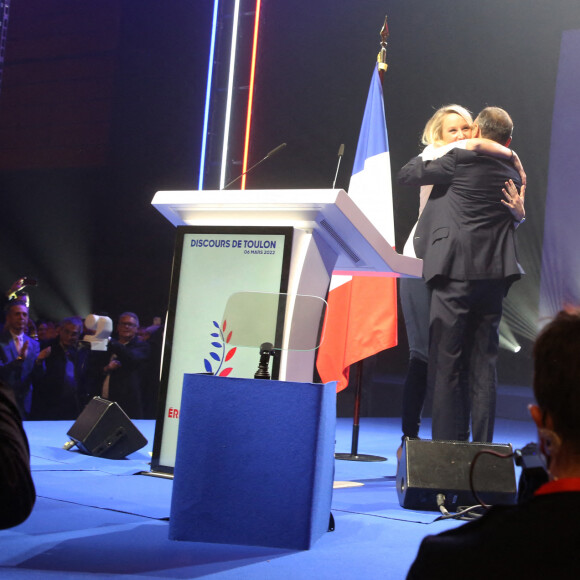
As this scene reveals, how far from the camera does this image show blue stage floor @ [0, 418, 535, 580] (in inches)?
63.8

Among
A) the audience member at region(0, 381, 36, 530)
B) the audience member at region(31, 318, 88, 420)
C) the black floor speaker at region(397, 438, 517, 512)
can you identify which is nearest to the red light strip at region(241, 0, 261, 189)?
the audience member at region(31, 318, 88, 420)

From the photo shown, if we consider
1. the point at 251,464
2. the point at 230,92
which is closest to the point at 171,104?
the point at 230,92

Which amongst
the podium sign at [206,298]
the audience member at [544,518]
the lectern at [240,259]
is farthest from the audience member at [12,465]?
the podium sign at [206,298]

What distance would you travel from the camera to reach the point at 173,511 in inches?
73.4

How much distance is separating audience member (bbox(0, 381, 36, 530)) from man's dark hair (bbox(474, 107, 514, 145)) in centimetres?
272

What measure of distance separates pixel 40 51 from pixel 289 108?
202cm

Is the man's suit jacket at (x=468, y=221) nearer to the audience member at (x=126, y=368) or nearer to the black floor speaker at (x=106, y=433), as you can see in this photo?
the black floor speaker at (x=106, y=433)

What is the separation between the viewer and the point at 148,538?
6.13ft

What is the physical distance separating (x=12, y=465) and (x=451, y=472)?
1.86 meters

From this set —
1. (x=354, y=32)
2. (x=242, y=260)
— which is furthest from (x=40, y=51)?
→ (x=242, y=260)

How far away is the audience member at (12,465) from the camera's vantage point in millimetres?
700

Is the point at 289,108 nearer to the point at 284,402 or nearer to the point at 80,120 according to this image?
the point at 80,120

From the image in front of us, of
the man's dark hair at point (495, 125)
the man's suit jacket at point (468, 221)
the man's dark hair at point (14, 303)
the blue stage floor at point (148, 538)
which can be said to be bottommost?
the blue stage floor at point (148, 538)

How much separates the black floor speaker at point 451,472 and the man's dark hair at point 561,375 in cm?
171
